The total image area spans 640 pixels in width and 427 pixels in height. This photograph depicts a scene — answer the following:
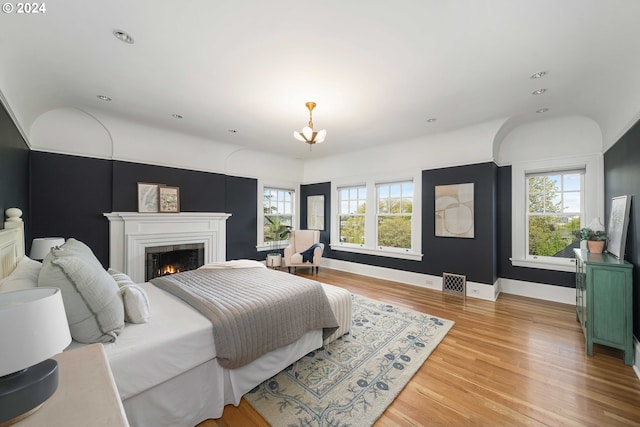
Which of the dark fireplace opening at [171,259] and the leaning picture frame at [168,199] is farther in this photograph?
the leaning picture frame at [168,199]

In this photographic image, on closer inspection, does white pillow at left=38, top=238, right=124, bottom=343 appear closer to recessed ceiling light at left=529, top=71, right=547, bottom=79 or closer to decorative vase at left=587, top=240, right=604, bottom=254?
recessed ceiling light at left=529, top=71, right=547, bottom=79

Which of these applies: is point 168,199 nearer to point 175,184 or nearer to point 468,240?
point 175,184

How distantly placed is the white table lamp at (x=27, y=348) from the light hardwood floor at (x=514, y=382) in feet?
3.93

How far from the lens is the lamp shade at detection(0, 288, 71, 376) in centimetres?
70

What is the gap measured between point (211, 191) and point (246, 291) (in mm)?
3263

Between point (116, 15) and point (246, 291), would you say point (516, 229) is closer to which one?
point (246, 291)

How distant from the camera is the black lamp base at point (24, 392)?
2.39 ft

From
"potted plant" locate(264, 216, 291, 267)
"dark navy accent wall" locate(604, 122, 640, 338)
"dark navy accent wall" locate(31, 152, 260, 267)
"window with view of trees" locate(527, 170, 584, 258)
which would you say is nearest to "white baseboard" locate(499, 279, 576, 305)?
"window with view of trees" locate(527, 170, 584, 258)

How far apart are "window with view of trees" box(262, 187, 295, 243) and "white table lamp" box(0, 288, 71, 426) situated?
4926 millimetres

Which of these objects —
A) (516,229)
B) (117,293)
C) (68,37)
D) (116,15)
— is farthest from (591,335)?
(68,37)

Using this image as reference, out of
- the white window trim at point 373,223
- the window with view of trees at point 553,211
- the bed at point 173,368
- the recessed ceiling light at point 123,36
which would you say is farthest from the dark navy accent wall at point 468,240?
the recessed ceiling light at point 123,36

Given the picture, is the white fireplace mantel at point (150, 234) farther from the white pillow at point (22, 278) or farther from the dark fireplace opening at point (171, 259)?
the white pillow at point (22, 278)

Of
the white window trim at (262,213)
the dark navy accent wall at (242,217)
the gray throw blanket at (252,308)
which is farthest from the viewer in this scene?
the white window trim at (262,213)

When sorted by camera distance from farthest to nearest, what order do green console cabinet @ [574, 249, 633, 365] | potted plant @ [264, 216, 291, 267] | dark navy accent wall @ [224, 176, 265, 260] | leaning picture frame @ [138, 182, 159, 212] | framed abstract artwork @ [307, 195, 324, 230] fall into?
1. framed abstract artwork @ [307, 195, 324, 230]
2. potted plant @ [264, 216, 291, 267]
3. dark navy accent wall @ [224, 176, 265, 260]
4. leaning picture frame @ [138, 182, 159, 212]
5. green console cabinet @ [574, 249, 633, 365]
